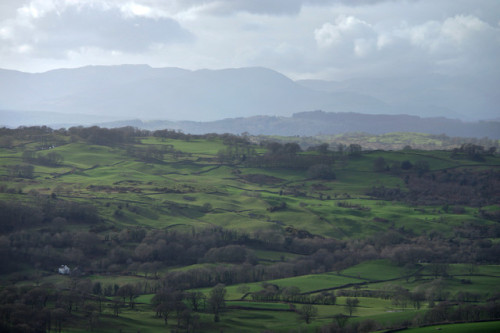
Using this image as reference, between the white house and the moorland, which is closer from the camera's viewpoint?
the moorland

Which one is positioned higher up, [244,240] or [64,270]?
[244,240]

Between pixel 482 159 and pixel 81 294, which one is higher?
pixel 482 159

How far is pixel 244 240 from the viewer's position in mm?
81125

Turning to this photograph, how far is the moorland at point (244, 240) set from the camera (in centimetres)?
4953

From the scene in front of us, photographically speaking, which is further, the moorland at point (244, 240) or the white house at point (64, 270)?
the white house at point (64, 270)

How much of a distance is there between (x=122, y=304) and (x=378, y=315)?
23.1m

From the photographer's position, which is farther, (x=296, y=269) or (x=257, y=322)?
(x=296, y=269)

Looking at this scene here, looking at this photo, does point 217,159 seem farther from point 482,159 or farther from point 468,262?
point 468,262

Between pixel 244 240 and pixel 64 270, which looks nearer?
pixel 64 270

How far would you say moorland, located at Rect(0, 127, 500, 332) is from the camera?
4953 cm

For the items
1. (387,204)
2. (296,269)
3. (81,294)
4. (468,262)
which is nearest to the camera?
(81,294)

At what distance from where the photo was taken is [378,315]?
4941 cm

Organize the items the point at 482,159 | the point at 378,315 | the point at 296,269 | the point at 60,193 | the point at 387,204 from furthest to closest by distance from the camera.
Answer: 1. the point at 482,159
2. the point at 387,204
3. the point at 60,193
4. the point at 296,269
5. the point at 378,315

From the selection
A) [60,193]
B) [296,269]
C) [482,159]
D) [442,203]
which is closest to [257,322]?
[296,269]
